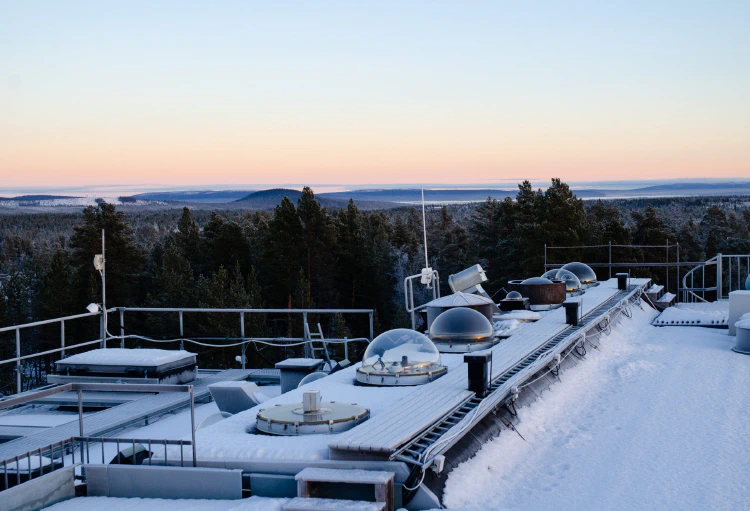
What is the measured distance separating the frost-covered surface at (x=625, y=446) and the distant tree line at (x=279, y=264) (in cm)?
3509

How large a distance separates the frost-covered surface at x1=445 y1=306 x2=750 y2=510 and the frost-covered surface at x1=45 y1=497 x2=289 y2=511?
1.32m

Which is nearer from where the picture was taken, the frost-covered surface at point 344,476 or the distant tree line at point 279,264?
the frost-covered surface at point 344,476

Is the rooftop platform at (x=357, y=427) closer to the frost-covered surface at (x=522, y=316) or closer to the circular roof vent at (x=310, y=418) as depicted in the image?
the circular roof vent at (x=310, y=418)

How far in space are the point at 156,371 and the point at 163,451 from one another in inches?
159

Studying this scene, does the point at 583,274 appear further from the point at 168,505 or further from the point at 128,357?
the point at 168,505

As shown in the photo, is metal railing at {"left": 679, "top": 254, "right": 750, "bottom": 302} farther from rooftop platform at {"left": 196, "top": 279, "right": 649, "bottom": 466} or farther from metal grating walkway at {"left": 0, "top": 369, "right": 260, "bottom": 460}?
metal grating walkway at {"left": 0, "top": 369, "right": 260, "bottom": 460}

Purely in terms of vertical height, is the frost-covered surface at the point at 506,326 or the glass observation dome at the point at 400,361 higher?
the glass observation dome at the point at 400,361

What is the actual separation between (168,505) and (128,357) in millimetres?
5165

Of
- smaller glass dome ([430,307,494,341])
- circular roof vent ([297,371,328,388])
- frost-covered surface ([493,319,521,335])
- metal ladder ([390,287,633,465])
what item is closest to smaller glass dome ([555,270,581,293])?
frost-covered surface ([493,319,521,335])

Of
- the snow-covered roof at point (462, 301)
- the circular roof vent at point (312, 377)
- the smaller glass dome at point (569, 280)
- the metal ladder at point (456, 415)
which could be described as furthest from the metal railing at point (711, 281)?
the circular roof vent at point (312, 377)

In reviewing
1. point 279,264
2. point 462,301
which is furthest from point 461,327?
point 279,264

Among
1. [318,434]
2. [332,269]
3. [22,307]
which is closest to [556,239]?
[332,269]

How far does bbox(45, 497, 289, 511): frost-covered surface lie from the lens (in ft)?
16.9

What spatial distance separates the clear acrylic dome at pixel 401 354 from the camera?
27.2 feet
